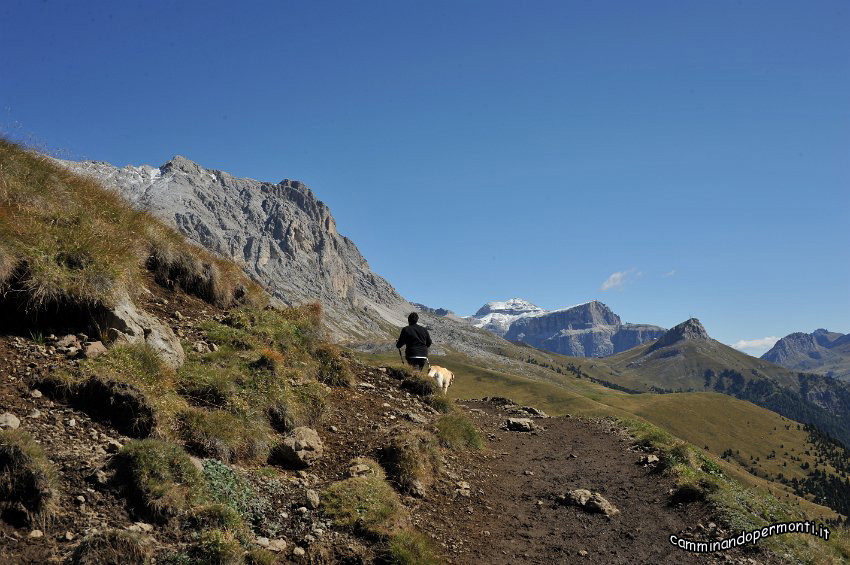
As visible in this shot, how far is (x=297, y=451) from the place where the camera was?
36.6 feet

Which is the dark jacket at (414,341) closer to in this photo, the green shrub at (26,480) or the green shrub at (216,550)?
the green shrub at (216,550)

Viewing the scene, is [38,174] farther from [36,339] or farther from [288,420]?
[288,420]

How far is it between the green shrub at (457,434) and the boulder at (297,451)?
473 centimetres

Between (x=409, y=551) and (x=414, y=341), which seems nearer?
(x=409, y=551)

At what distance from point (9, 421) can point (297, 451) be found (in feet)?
17.2

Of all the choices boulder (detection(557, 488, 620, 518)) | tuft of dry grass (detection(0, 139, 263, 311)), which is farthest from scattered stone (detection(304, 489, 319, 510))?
boulder (detection(557, 488, 620, 518))

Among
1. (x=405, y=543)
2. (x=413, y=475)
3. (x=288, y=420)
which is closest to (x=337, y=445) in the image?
(x=288, y=420)

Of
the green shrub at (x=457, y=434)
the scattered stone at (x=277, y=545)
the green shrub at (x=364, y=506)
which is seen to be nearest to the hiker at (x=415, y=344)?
the green shrub at (x=457, y=434)

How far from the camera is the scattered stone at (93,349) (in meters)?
10.2

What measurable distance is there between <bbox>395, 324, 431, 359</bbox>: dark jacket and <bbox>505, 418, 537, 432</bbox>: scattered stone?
17.3 ft

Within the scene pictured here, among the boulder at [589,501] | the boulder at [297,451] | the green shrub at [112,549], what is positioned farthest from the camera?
the boulder at [589,501]

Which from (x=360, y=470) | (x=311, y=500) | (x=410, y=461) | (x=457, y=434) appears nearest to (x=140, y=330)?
(x=311, y=500)

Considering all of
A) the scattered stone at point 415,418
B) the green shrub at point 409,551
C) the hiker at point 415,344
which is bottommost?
the green shrub at point 409,551

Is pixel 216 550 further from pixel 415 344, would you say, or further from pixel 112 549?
pixel 415 344
